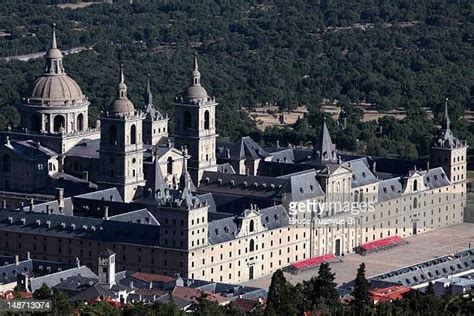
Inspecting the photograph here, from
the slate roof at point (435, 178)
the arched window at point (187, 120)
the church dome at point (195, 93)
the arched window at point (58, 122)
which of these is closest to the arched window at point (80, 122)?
the arched window at point (58, 122)

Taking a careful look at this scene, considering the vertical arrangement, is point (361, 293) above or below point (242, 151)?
below

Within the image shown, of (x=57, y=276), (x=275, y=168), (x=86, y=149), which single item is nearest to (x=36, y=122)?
(x=86, y=149)

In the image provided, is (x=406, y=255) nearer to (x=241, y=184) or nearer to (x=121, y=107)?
(x=241, y=184)

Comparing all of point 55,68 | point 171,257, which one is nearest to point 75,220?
point 171,257

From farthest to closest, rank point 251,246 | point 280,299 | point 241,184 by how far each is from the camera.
→ point 241,184, point 251,246, point 280,299

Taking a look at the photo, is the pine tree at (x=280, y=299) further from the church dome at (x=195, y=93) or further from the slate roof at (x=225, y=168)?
the church dome at (x=195, y=93)

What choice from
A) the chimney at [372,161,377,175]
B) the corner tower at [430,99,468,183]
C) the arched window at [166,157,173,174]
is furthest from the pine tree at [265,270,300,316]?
the corner tower at [430,99,468,183]
